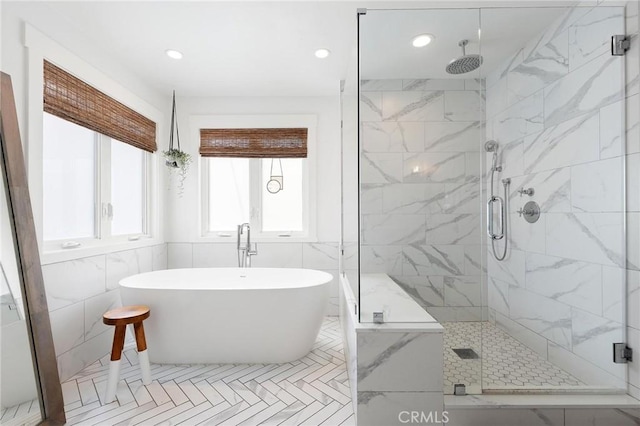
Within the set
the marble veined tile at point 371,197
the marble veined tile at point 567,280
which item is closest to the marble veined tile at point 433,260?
the marble veined tile at point 371,197

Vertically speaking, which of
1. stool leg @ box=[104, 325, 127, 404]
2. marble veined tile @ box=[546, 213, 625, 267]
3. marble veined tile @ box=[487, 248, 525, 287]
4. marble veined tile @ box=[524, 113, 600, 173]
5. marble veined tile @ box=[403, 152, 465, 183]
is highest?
marble veined tile @ box=[524, 113, 600, 173]

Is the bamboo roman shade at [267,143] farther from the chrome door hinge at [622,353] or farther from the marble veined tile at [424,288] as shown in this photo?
the chrome door hinge at [622,353]

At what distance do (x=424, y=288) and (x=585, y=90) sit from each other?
1581mm

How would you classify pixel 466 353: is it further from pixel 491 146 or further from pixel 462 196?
pixel 491 146

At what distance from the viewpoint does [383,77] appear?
6.15 ft

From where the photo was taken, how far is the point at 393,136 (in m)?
1.94

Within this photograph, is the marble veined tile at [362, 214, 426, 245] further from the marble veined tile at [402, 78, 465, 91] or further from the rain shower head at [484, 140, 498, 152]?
the marble veined tile at [402, 78, 465, 91]

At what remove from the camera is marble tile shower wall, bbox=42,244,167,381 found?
77.9 inches

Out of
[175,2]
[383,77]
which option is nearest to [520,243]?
[383,77]

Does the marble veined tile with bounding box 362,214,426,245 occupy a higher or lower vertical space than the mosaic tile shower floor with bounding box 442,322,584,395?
higher

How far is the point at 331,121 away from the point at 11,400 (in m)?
3.18

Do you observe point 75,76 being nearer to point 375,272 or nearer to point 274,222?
point 274,222

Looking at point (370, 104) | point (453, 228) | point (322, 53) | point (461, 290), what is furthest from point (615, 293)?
point (322, 53)

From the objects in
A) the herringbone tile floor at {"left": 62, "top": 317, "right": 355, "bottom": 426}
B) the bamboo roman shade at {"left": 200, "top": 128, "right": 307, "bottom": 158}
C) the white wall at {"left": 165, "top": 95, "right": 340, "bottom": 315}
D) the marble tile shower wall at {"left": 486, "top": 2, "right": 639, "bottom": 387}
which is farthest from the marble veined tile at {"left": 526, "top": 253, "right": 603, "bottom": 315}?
the bamboo roman shade at {"left": 200, "top": 128, "right": 307, "bottom": 158}
